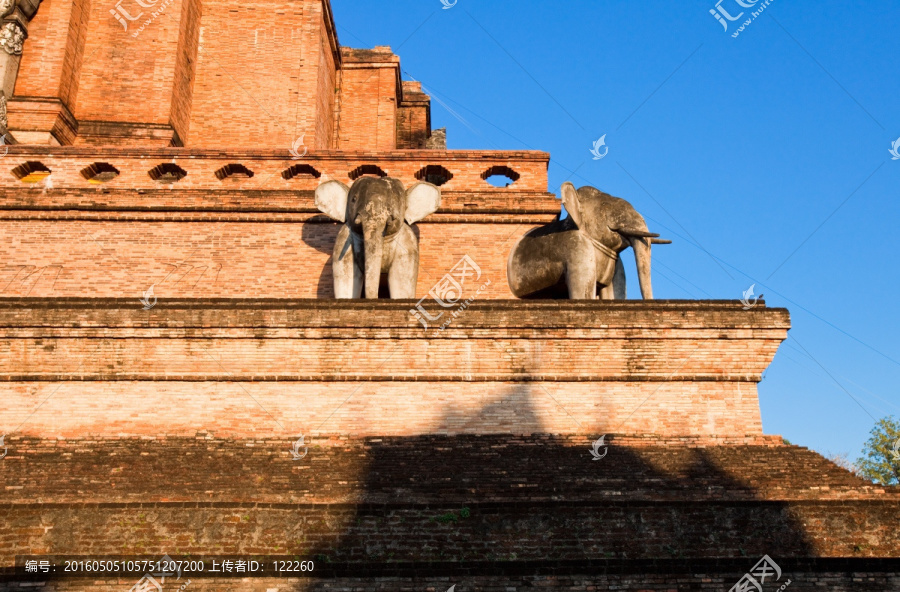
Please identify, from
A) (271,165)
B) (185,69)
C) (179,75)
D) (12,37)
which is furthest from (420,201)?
(12,37)

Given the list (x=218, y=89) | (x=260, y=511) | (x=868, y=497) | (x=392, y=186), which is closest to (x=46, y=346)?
(x=260, y=511)

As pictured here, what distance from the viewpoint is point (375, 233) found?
1316 centimetres

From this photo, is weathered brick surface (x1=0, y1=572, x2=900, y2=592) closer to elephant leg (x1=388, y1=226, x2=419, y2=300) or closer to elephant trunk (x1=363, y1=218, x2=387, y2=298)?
elephant trunk (x1=363, y1=218, x2=387, y2=298)

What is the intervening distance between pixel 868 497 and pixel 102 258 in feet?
39.4

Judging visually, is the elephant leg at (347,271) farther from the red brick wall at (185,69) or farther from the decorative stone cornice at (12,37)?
the decorative stone cornice at (12,37)

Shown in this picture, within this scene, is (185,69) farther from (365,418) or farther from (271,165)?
(365,418)

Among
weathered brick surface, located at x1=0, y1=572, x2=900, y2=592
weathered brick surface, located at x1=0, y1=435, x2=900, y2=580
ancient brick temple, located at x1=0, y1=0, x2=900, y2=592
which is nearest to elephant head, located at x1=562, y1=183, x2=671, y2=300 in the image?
ancient brick temple, located at x1=0, y1=0, x2=900, y2=592

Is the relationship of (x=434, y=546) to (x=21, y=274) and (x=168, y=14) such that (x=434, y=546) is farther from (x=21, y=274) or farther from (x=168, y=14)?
(x=168, y=14)

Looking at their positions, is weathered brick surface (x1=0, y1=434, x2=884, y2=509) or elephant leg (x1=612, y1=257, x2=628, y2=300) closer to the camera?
weathered brick surface (x1=0, y1=434, x2=884, y2=509)

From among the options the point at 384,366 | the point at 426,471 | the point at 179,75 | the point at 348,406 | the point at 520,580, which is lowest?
the point at 520,580

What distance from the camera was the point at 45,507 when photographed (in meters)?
9.10

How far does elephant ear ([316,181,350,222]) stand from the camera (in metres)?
14.0

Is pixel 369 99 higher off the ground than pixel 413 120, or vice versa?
pixel 413 120

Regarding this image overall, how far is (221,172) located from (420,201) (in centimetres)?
520
